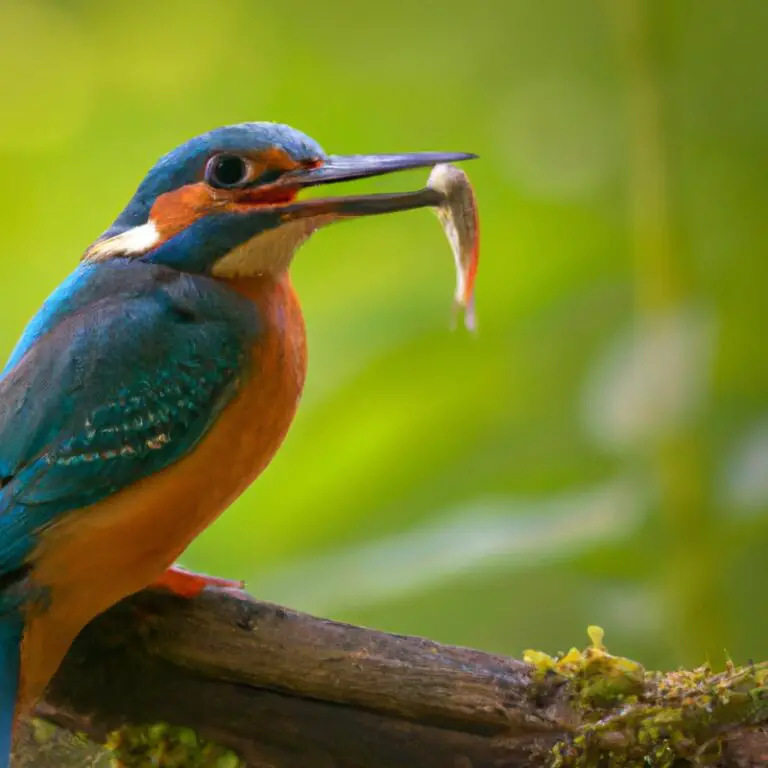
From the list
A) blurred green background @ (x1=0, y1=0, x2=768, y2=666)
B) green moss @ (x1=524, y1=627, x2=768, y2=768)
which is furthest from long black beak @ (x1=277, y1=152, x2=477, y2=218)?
blurred green background @ (x1=0, y1=0, x2=768, y2=666)

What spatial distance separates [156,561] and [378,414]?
1.33m

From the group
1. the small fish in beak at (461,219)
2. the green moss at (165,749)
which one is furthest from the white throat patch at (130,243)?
the green moss at (165,749)

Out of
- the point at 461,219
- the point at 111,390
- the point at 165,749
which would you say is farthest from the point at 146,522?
the point at 461,219

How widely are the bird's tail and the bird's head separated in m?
0.53

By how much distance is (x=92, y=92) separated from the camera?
9.81 feet

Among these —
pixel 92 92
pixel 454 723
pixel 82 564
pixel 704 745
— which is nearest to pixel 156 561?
pixel 82 564

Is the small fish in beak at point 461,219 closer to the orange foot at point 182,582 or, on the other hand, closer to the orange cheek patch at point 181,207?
the orange cheek patch at point 181,207

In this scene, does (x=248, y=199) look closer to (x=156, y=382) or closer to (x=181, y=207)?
(x=181, y=207)

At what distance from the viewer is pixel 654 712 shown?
59.7 inches

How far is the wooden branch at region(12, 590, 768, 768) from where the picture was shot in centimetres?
153

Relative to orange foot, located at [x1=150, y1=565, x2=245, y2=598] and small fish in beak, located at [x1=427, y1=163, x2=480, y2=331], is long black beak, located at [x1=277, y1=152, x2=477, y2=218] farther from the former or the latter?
orange foot, located at [x1=150, y1=565, x2=245, y2=598]

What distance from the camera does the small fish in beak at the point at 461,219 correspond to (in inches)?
65.2

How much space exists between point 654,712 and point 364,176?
800 mm

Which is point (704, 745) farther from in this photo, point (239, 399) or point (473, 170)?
point (473, 170)
